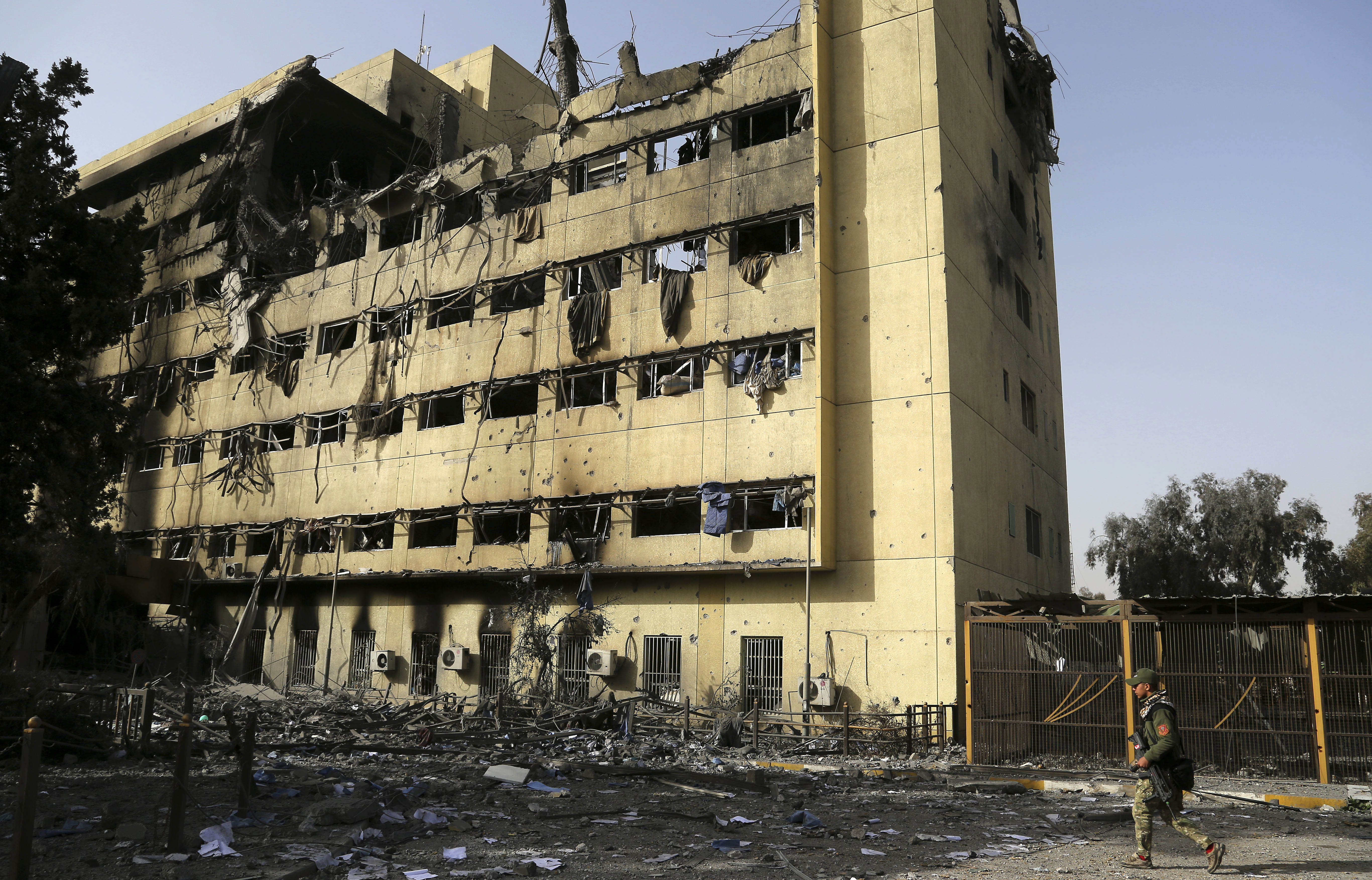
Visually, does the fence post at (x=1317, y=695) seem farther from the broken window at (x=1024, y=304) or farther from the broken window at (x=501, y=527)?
the broken window at (x=501, y=527)

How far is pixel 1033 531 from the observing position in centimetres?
2706

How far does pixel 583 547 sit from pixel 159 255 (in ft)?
81.2

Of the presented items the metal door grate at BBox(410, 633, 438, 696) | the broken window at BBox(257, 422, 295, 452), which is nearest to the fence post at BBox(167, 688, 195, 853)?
the metal door grate at BBox(410, 633, 438, 696)

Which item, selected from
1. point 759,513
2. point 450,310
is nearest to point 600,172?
point 450,310

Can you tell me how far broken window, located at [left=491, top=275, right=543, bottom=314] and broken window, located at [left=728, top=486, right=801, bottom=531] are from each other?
892cm

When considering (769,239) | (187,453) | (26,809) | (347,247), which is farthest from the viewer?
(187,453)

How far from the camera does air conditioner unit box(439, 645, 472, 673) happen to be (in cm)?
2516

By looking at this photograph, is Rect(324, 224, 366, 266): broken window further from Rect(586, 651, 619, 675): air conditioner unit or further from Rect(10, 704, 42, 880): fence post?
Rect(10, 704, 42, 880): fence post

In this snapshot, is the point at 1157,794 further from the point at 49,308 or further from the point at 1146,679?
the point at 49,308

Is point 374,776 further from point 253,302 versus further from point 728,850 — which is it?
point 253,302

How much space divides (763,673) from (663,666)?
2.58 m

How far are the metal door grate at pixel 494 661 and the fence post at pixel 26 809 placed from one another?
18.2m

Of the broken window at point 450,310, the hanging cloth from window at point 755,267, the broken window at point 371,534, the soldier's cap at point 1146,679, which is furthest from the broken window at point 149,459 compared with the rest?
the soldier's cap at point 1146,679

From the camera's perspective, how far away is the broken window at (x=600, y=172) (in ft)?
84.1
